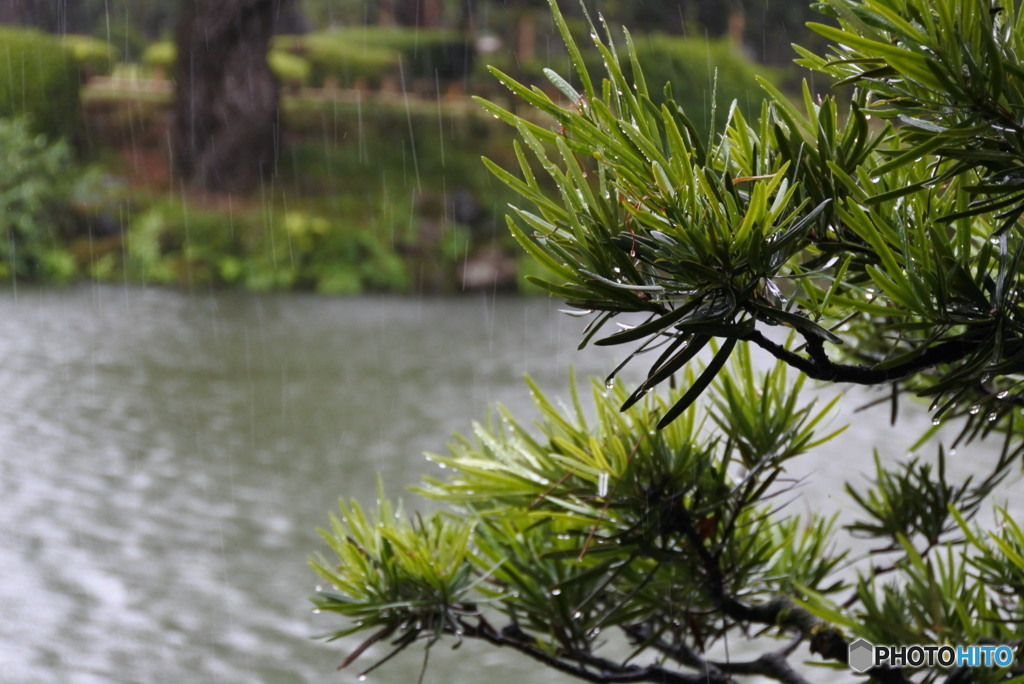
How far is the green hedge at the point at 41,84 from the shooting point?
526cm

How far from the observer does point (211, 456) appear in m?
1.84

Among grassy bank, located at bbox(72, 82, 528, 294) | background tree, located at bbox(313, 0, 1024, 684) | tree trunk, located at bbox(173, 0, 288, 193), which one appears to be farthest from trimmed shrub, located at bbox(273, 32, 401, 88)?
background tree, located at bbox(313, 0, 1024, 684)

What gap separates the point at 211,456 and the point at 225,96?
375cm

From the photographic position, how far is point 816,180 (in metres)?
0.34

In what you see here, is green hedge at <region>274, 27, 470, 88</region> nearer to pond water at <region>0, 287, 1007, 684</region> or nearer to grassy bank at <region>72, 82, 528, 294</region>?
grassy bank at <region>72, 82, 528, 294</region>

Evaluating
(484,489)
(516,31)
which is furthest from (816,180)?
(516,31)

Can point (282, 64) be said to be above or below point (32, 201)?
above

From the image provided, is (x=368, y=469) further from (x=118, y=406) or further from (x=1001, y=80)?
(x=1001, y=80)

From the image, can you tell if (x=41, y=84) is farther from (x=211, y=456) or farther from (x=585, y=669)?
(x=585, y=669)

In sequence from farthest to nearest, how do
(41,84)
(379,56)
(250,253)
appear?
1. (379,56)
2. (41,84)
3. (250,253)

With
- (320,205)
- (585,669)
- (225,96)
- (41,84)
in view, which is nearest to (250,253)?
(320,205)

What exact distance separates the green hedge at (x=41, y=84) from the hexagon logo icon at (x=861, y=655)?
5583 millimetres

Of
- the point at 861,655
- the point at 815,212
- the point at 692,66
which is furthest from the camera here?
the point at 692,66

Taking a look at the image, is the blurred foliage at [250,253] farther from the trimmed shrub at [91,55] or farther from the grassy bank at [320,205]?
the trimmed shrub at [91,55]
